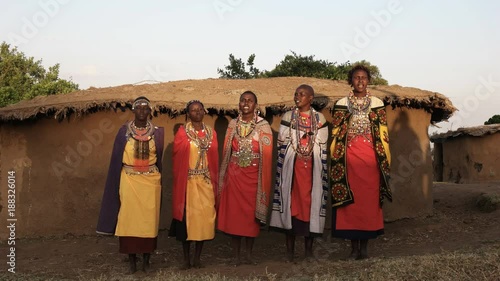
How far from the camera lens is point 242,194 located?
5.54m

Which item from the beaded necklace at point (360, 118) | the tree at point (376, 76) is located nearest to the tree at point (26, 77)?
the tree at point (376, 76)

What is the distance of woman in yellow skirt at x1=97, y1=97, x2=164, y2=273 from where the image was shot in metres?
5.26

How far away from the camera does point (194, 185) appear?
545 cm

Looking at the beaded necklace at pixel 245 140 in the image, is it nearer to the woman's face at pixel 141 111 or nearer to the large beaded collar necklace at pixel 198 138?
the large beaded collar necklace at pixel 198 138

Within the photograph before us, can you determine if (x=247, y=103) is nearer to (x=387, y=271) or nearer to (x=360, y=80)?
(x=360, y=80)

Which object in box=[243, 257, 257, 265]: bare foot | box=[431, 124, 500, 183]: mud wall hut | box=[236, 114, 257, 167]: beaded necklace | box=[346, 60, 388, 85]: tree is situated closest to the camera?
box=[243, 257, 257, 265]: bare foot

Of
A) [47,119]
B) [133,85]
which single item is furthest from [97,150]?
[133,85]

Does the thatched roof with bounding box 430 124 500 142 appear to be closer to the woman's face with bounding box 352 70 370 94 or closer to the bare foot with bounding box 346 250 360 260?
the woman's face with bounding box 352 70 370 94

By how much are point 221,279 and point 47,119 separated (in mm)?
4237

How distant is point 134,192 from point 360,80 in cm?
265

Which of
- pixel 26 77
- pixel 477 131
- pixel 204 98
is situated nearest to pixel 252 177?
pixel 204 98

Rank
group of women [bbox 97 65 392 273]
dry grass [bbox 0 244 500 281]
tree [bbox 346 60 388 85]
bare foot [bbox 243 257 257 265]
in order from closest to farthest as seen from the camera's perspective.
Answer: dry grass [bbox 0 244 500 281], group of women [bbox 97 65 392 273], bare foot [bbox 243 257 257 265], tree [bbox 346 60 388 85]

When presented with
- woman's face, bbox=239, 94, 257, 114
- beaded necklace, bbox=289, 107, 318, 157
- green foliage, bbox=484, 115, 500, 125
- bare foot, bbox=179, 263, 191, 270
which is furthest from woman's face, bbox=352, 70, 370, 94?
green foliage, bbox=484, 115, 500, 125

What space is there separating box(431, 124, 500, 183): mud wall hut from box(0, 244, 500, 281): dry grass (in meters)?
11.3
